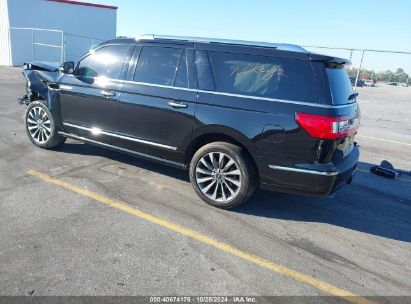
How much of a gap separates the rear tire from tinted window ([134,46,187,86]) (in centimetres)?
107

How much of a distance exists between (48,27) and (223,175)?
80.4 feet

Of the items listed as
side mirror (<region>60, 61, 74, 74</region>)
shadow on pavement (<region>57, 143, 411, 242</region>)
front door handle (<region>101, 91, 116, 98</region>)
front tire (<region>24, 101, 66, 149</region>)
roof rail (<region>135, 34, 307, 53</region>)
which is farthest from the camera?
front tire (<region>24, 101, 66, 149</region>)

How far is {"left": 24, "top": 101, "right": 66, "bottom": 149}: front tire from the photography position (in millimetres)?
5988

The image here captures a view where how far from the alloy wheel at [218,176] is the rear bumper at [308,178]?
0.35 m

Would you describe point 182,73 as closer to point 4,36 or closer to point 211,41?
point 211,41

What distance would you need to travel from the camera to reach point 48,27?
80.6ft

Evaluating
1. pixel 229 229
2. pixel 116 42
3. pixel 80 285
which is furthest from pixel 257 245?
pixel 116 42

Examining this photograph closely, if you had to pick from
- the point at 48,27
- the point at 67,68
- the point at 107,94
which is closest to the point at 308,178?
the point at 107,94

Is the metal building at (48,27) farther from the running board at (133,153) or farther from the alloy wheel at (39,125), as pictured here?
the running board at (133,153)

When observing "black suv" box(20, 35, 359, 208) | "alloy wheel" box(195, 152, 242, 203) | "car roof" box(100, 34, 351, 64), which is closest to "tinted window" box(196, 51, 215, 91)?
"black suv" box(20, 35, 359, 208)

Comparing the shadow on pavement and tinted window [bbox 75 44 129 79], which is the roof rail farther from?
the shadow on pavement

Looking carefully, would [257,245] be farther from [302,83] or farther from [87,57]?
[87,57]

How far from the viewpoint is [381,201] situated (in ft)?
17.3

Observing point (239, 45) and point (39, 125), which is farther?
point (39, 125)
